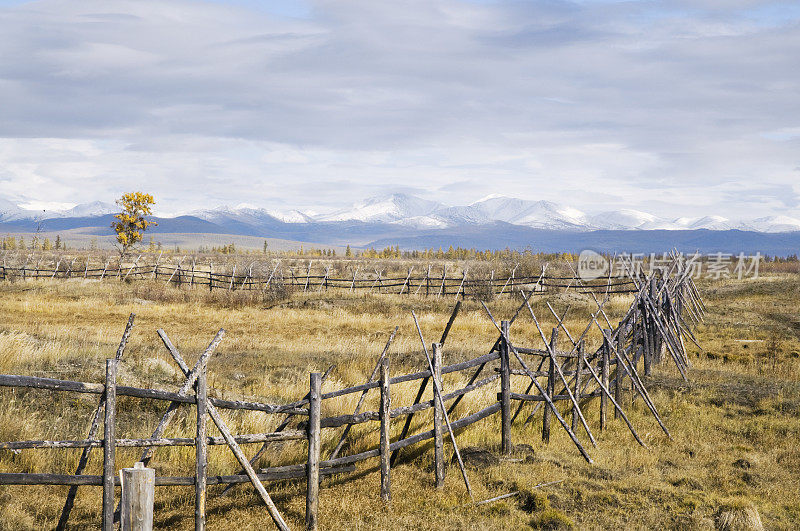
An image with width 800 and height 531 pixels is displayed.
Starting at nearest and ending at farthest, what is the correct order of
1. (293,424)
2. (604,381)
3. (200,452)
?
(200,452)
(293,424)
(604,381)

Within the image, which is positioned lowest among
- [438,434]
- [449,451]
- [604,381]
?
[449,451]

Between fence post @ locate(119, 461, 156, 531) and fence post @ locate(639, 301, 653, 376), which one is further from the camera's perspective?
fence post @ locate(639, 301, 653, 376)

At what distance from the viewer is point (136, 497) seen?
3.94 metres

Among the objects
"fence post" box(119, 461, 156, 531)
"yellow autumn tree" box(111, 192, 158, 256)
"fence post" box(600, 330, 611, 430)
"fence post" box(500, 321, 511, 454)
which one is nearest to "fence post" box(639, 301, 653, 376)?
"fence post" box(600, 330, 611, 430)

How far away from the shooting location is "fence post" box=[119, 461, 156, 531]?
3.92m

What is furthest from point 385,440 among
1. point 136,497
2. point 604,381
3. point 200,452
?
point 604,381

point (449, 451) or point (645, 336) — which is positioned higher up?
point (645, 336)

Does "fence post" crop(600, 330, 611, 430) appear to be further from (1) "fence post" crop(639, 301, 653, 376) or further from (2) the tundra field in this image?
(1) "fence post" crop(639, 301, 653, 376)

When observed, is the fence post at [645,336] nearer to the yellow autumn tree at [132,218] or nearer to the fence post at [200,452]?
the fence post at [200,452]

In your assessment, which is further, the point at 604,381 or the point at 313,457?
the point at 604,381

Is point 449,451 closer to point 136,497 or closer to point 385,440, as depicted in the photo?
point 385,440

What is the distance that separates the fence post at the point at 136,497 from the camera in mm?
3922

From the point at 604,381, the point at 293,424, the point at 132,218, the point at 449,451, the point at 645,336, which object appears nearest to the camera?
the point at 449,451

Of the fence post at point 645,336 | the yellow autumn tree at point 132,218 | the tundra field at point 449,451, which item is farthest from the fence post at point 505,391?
the yellow autumn tree at point 132,218
